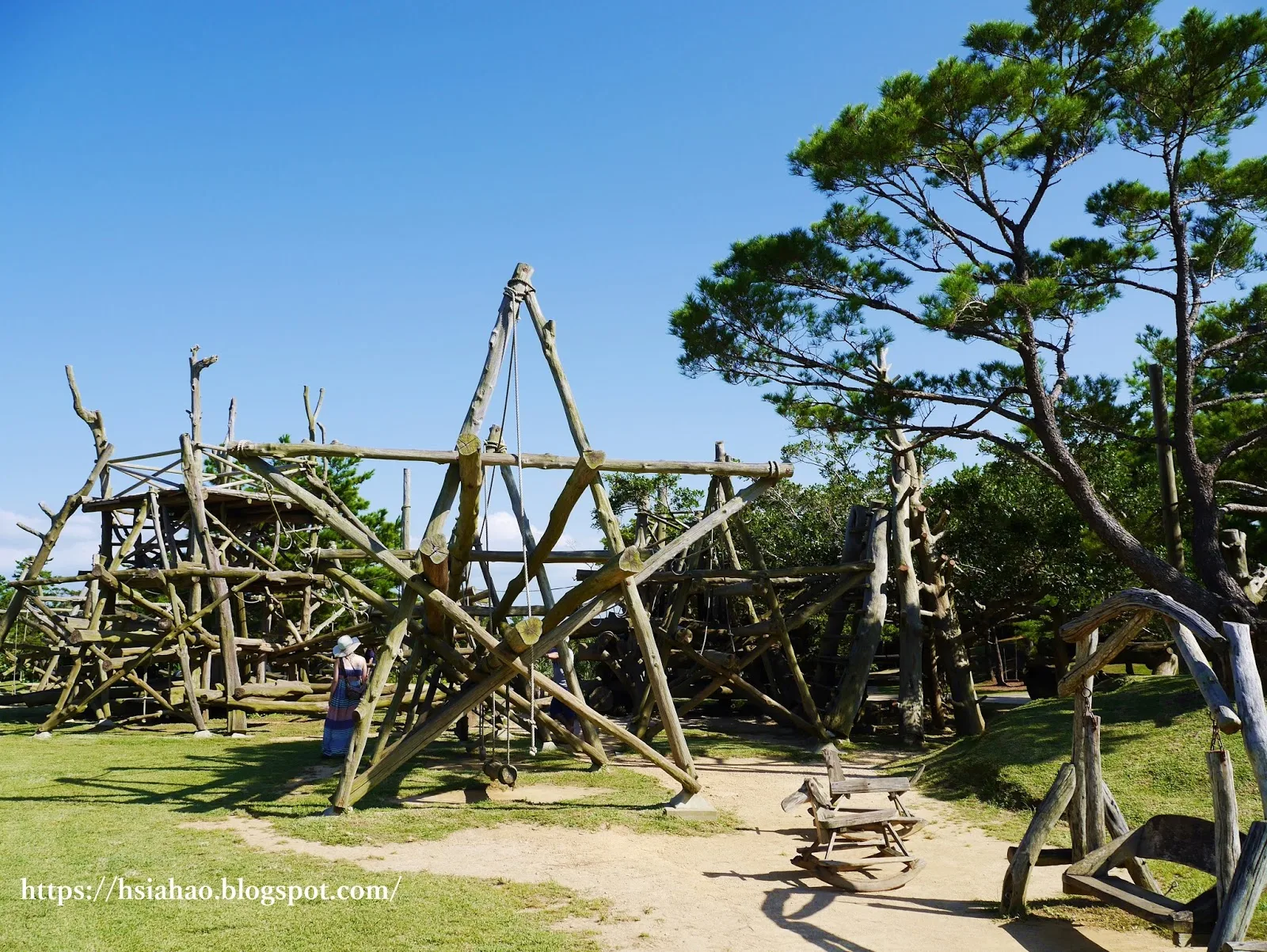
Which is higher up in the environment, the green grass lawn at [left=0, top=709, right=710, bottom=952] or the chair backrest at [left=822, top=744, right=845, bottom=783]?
the chair backrest at [left=822, top=744, right=845, bottom=783]

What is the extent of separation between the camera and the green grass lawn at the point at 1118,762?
7664mm

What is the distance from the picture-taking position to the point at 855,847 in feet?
23.1

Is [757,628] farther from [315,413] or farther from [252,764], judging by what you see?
[315,413]

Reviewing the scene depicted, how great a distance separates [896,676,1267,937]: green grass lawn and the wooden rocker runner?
122 cm

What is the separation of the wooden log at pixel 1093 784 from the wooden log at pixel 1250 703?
1545 mm

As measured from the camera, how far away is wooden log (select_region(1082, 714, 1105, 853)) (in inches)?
224

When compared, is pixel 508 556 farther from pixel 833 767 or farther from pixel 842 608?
pixel 842 608

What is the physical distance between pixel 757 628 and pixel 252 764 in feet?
19.7

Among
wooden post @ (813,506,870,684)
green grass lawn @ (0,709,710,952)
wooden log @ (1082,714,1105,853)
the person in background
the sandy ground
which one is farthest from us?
wooden post @ (813,506,870,684)

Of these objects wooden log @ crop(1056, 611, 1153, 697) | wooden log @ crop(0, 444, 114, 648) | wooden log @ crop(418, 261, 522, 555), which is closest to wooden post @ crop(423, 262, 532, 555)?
wooden log @ crop(418, 261, 522, 555)

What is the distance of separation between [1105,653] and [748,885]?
2.61 m

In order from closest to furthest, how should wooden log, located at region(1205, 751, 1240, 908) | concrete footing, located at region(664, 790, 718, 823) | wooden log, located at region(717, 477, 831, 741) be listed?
wooden log, located at region(1205, 751, 1240, 908) → concrete footing, located at region(664, 790, 718, 823) → wooden log, located at region(717, 477, 831, 741)

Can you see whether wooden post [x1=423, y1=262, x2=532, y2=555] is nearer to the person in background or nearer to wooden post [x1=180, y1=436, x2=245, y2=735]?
the person in background

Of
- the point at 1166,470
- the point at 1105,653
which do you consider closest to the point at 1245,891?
the point at 1105,653
